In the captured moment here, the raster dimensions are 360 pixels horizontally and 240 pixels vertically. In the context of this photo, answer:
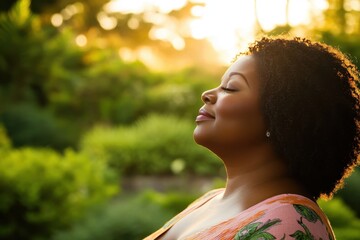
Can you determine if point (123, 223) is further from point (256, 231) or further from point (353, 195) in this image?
point (256, 231)

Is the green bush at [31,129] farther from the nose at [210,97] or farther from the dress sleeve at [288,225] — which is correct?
the dress sleeve at [288,225]

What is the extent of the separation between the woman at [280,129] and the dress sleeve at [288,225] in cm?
1

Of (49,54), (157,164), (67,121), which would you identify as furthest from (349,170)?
(67,121)

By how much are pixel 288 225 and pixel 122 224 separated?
4.01 metres

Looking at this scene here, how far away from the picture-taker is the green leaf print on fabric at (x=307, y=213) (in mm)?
1509

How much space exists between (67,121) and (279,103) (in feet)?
53.7

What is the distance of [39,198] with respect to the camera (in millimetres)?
6621

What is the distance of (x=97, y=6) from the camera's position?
24234 mm

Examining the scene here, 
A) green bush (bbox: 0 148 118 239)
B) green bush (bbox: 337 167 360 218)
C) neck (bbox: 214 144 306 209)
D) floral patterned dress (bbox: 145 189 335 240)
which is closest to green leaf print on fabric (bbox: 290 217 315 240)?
floral patterned dress (bbox: 145 189 335 240)

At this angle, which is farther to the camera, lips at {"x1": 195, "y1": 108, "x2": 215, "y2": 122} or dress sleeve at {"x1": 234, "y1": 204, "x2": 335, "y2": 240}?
lips at {"x1": 195, "y1": 108, "x2": 215, "y2": 122}

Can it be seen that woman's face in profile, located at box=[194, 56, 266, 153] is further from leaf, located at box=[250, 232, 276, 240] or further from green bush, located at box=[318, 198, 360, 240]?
green bush, located at box=[318, 198, 360, 240]

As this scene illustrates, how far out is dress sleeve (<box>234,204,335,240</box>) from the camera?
146cm

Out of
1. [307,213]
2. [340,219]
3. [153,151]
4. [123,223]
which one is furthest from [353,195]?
[153,151]

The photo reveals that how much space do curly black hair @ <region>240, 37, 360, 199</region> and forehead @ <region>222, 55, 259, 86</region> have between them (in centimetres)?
2
